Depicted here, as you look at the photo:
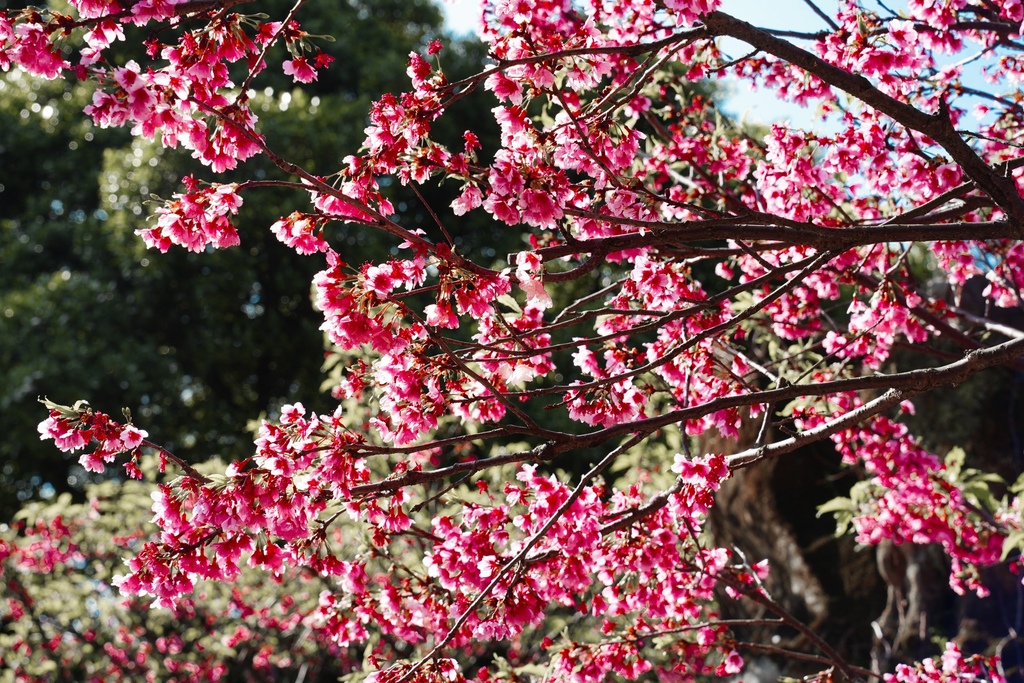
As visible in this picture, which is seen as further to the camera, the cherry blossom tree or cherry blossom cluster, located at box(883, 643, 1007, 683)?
cherry blossom cluster, located at box(883, 643, 1007, 683)

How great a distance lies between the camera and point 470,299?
227cm

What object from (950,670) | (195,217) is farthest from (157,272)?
(950,670)

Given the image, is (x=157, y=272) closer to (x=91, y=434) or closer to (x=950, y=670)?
(x=91, y=434)

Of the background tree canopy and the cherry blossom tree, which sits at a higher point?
the background tree canopy

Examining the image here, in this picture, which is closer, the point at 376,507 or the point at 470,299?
the point at 470,299

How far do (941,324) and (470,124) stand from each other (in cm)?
1007

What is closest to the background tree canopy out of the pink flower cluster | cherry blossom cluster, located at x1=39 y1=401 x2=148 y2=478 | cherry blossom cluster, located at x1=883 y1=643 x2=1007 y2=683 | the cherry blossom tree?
the cherry blossom tree

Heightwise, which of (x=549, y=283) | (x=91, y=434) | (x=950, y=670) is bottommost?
(x=950, y=670)

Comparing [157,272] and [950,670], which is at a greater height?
[157,272]

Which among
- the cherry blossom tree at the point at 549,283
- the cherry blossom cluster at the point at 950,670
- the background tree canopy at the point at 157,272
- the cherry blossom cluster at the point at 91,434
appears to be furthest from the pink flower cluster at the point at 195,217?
the background tree canopy at the point at 157,272

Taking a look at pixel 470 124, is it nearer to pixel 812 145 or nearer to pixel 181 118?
pixel 812 145

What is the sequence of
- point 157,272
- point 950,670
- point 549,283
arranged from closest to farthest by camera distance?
point 549,283, point 950,670, point 157,272

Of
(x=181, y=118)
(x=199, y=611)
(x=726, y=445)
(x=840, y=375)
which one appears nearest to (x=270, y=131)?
(x=199, y=611)

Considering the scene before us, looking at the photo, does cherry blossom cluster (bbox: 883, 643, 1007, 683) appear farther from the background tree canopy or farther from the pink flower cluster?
the background tree canopy
